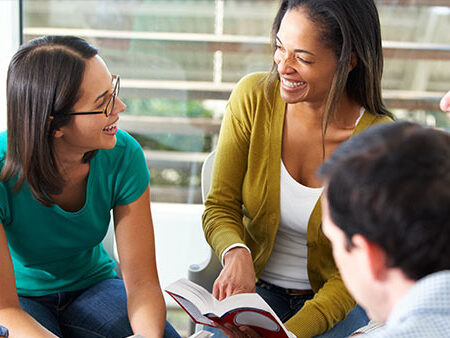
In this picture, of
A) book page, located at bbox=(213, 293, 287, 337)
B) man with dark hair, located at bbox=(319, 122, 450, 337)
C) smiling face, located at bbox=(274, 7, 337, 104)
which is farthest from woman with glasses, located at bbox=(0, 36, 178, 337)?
man with dark hair, located at bbox=(319, 122, 450, 337)

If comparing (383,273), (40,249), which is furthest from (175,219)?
(383,273)

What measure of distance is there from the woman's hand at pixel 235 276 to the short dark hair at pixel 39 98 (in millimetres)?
494

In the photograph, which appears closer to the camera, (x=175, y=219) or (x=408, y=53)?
(x=408, y=53)

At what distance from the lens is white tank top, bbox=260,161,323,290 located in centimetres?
148

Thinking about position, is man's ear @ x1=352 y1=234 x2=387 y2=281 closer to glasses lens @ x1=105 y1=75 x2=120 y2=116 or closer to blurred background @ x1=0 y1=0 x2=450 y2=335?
glasses lens @ x1=105 y1=75 x2=120 y2=116

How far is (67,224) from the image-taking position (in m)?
1.41

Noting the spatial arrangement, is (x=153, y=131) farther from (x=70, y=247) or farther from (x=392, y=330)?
(x=392, y=330)

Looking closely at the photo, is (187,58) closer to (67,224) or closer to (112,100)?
(112,100)

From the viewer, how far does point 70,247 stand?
1.45 metres

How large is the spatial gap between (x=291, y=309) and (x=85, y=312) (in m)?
0.56

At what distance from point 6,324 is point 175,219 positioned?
1.09 m

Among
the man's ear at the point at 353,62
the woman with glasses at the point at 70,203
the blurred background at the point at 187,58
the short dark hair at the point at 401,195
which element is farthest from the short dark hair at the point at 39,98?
the blurred background at the point at 187,58

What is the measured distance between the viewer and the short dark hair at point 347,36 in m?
1.34

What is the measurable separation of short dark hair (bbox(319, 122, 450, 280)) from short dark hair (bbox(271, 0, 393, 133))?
27.8 inches
